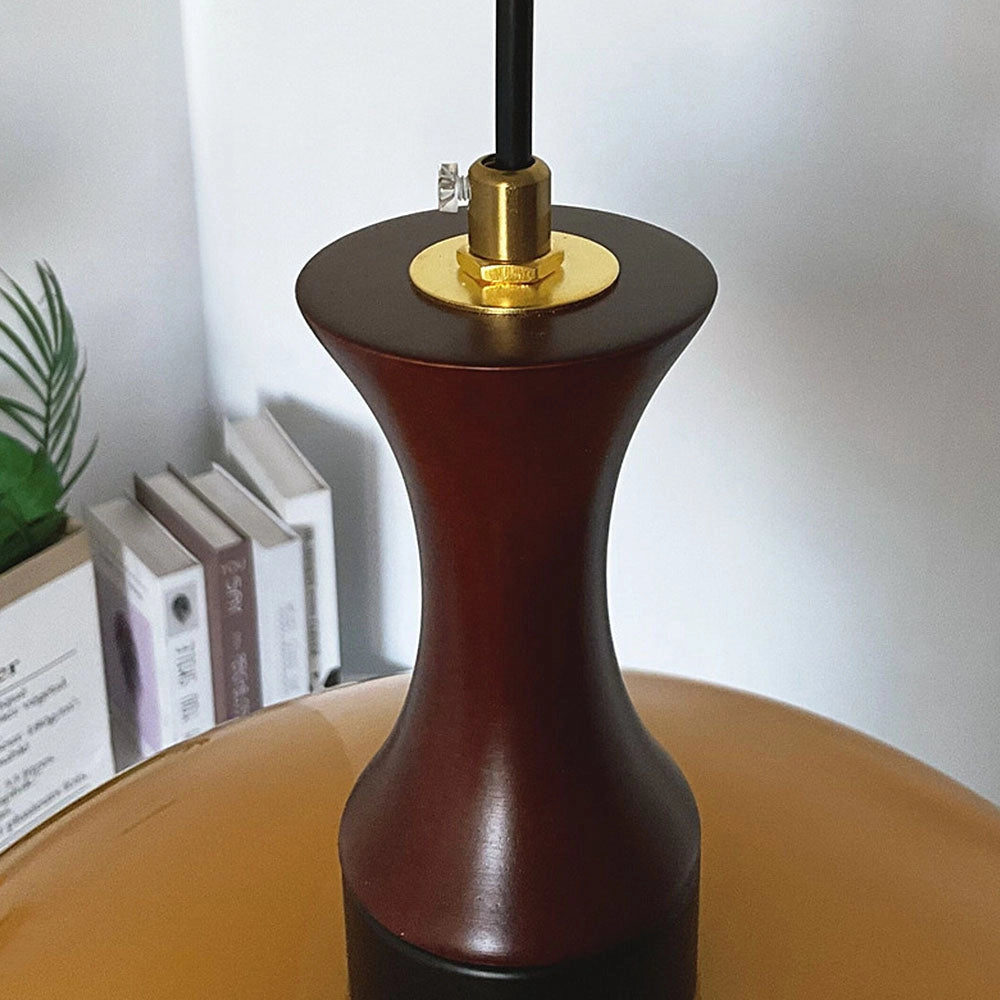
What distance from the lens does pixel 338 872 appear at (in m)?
0.54

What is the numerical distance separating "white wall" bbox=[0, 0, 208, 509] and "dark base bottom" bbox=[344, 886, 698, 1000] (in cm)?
69

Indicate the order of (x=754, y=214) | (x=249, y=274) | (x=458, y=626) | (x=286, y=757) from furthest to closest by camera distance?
1. (x=249, y=274)
2. (x=754, y=214)
3. (x=286, y=757)
4. (x=458, y=626)

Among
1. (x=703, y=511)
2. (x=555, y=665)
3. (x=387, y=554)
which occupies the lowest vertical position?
(x=387, y=554)

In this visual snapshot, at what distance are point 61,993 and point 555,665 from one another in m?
0.21

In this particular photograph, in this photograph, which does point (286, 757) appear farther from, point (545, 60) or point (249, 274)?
point (249, 274)

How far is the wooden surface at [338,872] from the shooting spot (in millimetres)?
491

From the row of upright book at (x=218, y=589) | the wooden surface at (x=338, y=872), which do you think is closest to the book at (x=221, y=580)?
the row of upright book at (x=218, y=589)

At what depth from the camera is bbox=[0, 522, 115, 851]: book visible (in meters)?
0.91

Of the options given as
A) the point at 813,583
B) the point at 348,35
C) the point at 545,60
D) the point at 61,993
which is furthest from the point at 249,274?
the point at 61,993

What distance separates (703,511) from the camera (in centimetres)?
89

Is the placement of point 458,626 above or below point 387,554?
above

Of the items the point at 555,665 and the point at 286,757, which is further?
the point at 286,757

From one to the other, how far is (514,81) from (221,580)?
0.68m

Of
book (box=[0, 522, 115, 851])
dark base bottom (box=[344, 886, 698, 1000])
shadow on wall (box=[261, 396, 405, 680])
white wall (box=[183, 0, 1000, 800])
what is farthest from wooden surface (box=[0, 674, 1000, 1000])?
shadow on wall (box=[261, 396, 405, 680])
